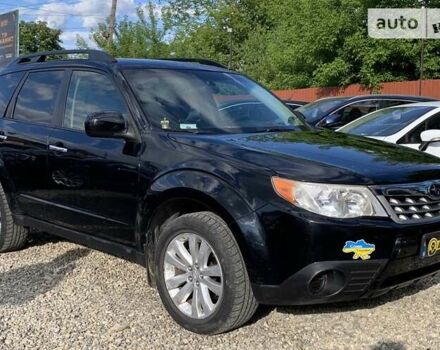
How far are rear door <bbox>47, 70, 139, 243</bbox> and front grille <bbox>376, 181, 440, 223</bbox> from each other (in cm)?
165

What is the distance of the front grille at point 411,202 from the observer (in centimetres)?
342

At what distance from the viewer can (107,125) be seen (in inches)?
162

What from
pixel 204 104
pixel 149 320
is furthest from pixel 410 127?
pixel 149 320

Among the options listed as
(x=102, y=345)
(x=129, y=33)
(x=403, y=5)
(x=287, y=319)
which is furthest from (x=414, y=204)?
(x=129, y=33)

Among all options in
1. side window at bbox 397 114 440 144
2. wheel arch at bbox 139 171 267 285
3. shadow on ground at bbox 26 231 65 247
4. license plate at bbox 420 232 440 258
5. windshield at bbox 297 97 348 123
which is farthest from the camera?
windshield at bbox 297 97 348 123

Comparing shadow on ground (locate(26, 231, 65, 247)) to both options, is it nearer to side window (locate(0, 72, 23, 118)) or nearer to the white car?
side window (locate(0, 72, 23, 118))

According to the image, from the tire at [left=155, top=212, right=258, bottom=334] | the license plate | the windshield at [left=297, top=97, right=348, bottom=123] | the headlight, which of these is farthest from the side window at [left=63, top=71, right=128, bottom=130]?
the windshield at [left=297, top=97, right=348, bottom=123]

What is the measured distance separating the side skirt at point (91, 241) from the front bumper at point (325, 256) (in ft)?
3.59

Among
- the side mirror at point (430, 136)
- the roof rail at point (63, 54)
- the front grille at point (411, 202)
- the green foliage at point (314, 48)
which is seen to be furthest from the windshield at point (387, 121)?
the green foliage at point (314, 48)

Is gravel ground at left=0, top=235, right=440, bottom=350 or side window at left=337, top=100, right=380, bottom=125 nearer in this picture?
gravel ground at left=0, top=235, right=440, bottom=350

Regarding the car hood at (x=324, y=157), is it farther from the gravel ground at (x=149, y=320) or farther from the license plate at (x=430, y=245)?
the gravel ground at (x=149, y=320)

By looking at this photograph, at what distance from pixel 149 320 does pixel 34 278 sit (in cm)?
138

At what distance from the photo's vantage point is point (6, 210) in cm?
548

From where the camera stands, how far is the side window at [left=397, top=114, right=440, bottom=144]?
7.00 m
